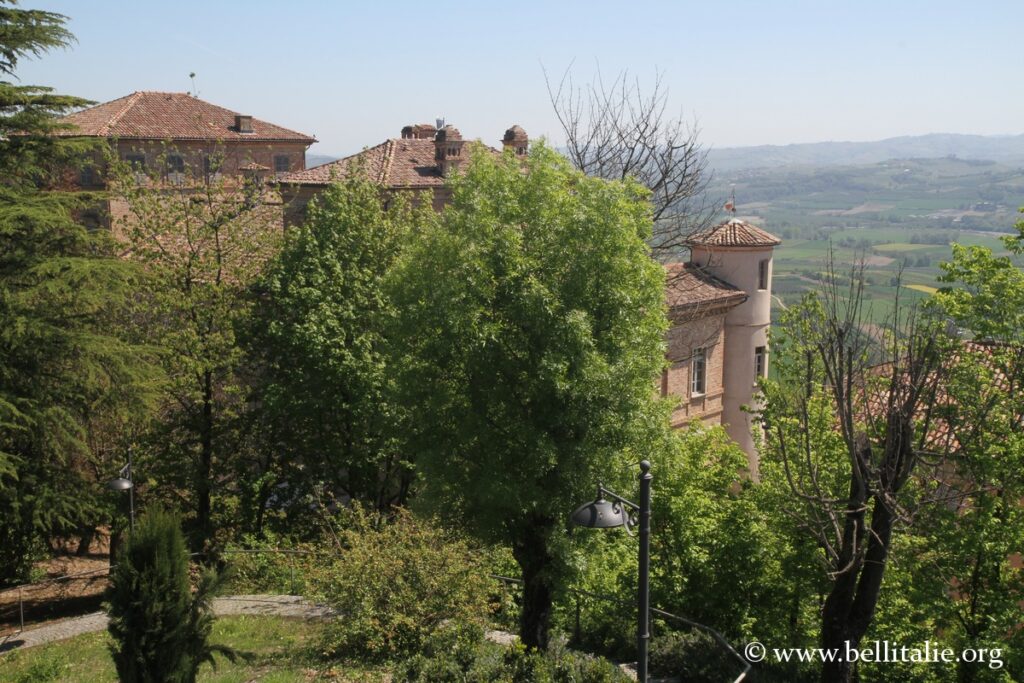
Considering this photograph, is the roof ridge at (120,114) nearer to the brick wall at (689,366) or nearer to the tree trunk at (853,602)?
the brick wall at (689,366)

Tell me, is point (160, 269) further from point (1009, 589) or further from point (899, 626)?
point (1009, 589)

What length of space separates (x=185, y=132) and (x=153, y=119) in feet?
5.94

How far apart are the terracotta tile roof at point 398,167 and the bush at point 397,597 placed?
22.4 metres

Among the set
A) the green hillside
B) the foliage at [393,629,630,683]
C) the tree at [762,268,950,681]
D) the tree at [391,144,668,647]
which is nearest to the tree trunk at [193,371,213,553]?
the tree at [391,144,668,647]

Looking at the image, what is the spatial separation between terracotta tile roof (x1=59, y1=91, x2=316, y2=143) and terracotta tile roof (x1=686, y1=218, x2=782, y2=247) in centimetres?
2636

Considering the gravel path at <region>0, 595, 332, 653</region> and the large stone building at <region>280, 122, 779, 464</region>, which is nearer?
the gravel path at <region>0, 595, 332, 653</region>

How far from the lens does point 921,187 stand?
403ft

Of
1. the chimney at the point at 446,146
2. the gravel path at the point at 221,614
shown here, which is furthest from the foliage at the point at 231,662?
the chimney at the point at 446,146

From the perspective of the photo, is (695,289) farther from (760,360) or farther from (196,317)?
(196,317)

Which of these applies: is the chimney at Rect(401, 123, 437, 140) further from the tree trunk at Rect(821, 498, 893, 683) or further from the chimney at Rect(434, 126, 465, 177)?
the tree trunk at Rect(821, 498, 893, 683)

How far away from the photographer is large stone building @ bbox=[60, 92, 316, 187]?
4659cm

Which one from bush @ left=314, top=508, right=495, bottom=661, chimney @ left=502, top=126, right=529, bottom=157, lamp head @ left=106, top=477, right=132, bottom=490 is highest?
chimney @ left=502, top=126, right=529, bottom=157

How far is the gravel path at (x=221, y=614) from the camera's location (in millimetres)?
15523

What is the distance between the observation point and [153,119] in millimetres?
49531
